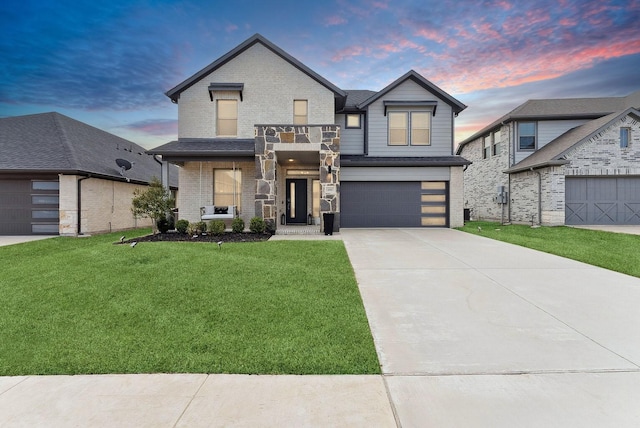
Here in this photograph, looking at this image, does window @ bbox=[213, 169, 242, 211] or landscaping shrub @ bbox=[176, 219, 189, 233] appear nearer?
landscaping shrub @ bbox=[176, 219, 189, 233]

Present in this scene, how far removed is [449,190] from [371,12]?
961 cm

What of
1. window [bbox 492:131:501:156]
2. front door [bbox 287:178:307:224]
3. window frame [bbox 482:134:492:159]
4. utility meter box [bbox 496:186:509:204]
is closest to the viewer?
front door [bbox 287:178:307:224]

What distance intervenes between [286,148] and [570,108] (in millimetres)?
18928

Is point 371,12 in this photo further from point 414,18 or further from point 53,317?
point 53,317

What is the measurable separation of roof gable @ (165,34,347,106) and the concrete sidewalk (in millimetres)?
12571

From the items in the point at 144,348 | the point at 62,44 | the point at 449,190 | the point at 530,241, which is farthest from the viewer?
the point at 62,44

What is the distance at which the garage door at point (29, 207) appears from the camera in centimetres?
1320

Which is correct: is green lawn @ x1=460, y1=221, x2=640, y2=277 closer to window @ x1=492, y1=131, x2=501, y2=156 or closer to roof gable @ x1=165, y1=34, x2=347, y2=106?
window @ x1=492, y1=131, x2=501, y2=156

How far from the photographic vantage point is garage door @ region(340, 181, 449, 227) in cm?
1518

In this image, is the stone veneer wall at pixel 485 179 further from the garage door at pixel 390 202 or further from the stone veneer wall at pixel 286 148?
the stone veneer wall at pixel 286 148

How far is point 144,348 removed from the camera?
3121 millimetres

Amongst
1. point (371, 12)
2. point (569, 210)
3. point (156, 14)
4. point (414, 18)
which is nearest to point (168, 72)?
point (156, 14)

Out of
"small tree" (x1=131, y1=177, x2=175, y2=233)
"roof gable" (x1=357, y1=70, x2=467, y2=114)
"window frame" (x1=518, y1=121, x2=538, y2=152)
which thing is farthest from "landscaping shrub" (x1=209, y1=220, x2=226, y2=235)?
"window frame" (x1=518, y1=121, x2=538, y2=152)

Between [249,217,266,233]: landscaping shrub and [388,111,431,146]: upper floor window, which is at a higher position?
[388,111,431,146]: upper floor window
